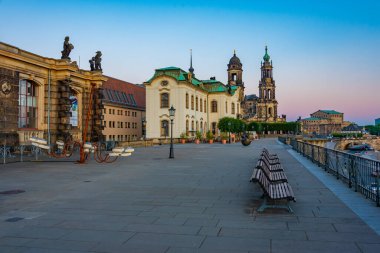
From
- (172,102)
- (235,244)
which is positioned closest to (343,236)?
(235,244)

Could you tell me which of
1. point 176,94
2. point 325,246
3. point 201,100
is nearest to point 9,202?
point 325,246

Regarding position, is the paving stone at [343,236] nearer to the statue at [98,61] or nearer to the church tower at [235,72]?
the statue at [98,61]

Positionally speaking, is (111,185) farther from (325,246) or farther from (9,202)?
(325,246)

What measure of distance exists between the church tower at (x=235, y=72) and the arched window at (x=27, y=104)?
73.0 m

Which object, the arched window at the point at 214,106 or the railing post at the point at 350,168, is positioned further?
the arched window at the point at 214,106

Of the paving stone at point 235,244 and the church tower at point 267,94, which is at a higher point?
the church tower at point 267,94

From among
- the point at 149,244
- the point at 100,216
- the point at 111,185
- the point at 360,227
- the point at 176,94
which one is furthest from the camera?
the point at 176,94

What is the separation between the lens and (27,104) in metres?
24.5

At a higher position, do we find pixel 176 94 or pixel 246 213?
pixel 176 94

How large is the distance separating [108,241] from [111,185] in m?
6.21

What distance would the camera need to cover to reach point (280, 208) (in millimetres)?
7707

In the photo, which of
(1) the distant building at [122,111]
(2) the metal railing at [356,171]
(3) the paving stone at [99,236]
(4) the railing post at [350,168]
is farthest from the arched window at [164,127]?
(3) the paving stone at [99,236]

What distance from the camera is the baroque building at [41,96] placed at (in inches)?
869

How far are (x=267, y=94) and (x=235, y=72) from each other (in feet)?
181
